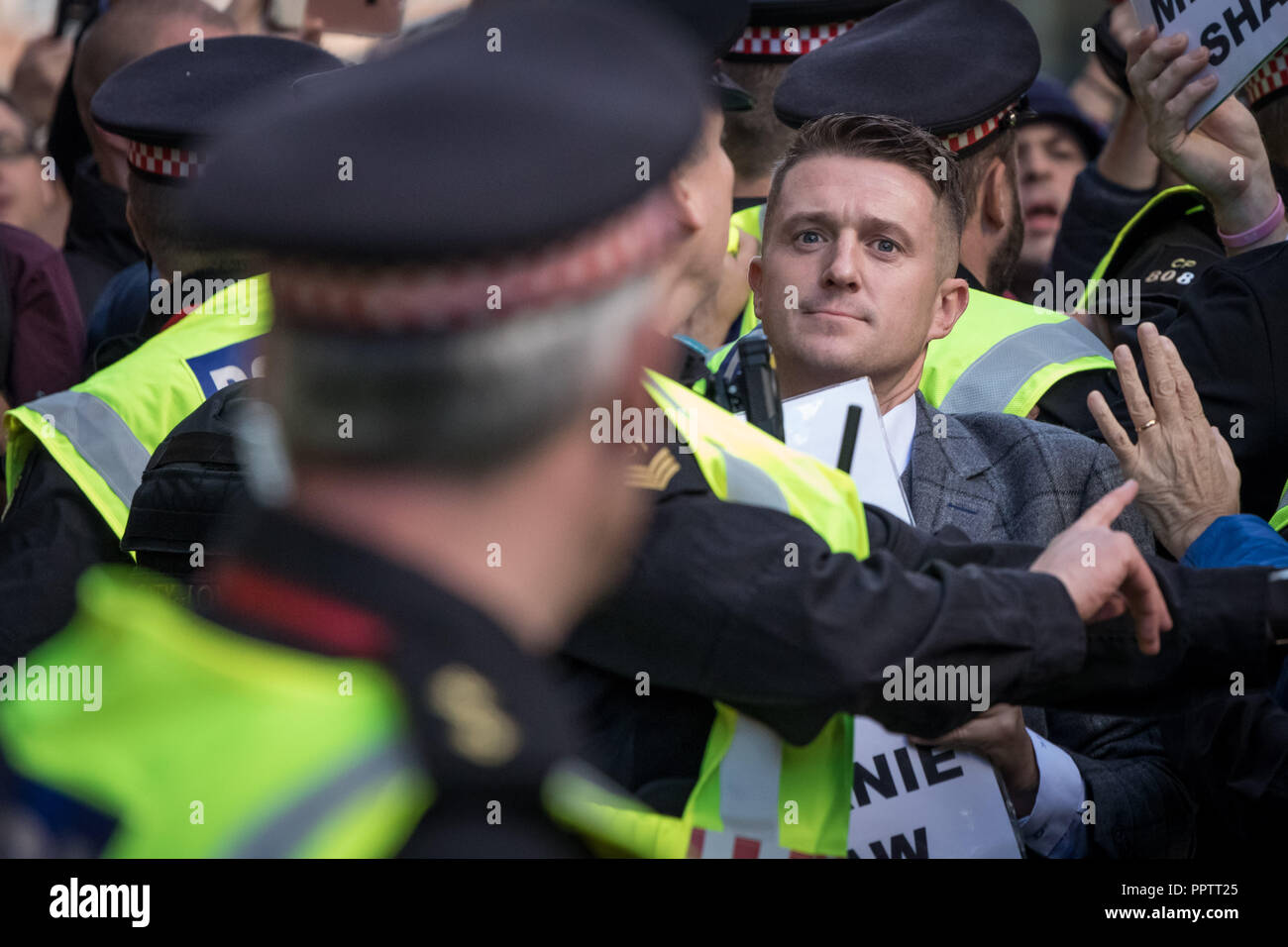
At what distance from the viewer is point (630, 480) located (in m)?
1.58

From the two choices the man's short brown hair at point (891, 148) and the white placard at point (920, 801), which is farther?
the man's short brown hair at point (891, 148)

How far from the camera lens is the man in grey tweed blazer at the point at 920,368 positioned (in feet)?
8.61

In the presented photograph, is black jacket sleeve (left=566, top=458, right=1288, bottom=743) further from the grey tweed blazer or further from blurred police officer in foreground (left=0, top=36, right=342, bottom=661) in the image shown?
blurred police officer in foreground (left=0, top=36, right=342, bottom=661)

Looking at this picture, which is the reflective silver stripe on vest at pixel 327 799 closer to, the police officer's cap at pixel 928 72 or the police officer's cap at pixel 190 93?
the police officer's cap at pixel 928 72

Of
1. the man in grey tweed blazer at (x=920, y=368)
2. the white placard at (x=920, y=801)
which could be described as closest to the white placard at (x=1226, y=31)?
the man in grey tweed blazer at (x=920, y=368)

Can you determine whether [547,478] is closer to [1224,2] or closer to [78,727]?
[78,727]

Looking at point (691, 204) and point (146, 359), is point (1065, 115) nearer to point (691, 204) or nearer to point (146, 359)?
point (146, 359)

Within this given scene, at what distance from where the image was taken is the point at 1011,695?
184cm

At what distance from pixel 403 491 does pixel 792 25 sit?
11.5 feet

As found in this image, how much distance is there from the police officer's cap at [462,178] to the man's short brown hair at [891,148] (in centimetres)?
174

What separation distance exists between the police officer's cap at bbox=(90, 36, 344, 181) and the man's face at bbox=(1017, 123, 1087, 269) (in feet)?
10.7

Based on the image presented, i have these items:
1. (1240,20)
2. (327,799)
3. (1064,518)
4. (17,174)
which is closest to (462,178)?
(327,799)

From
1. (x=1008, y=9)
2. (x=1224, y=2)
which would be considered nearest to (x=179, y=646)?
(x=1224, y=2)
